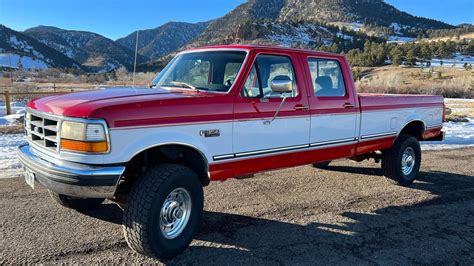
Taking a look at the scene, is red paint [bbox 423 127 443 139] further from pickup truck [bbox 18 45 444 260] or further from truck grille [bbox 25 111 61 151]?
truck grille [bbox 25 111 61 151]

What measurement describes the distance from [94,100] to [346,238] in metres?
2.97

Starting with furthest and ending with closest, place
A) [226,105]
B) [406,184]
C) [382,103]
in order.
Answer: [406,184]
[382,103]
[226,105]

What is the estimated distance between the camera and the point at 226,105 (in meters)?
4.25

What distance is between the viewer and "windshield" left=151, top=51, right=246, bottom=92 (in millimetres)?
4617

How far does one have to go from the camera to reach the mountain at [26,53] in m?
127

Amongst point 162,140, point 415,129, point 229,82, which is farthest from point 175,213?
point 415,129

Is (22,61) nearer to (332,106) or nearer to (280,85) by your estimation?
(332,106)

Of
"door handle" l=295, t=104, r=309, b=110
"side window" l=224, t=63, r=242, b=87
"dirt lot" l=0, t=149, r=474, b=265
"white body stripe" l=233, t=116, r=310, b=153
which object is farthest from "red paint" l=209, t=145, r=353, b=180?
"side window" l=224, t=63, r=242, b=87

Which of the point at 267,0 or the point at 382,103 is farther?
the point at 267,0

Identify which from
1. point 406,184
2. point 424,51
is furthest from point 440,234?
point 424,51

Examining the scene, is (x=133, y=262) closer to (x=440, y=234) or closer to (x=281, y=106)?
(x=281, y=106)

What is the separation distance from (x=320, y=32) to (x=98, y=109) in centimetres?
13454

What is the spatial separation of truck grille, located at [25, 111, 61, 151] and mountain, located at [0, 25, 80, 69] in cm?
13379

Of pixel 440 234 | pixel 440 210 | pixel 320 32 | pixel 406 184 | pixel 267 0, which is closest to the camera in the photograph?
pixel 440 234
